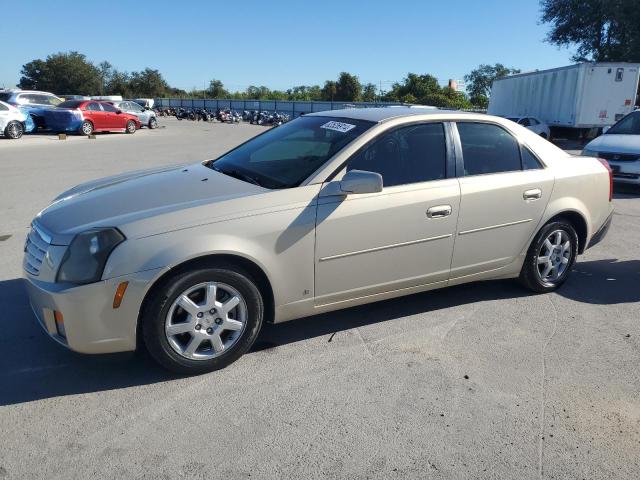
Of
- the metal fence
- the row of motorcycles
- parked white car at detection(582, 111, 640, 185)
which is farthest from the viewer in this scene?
the metal fence

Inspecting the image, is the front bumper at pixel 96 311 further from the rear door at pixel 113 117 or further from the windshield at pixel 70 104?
the rear door at pixel 113 117

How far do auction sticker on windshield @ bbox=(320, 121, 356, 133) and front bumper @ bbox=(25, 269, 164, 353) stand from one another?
1.79m

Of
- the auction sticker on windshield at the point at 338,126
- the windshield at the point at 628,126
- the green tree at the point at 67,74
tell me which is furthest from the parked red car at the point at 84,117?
the green tree at the point at 67,74

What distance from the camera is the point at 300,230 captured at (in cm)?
347

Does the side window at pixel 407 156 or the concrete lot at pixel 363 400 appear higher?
the side window at pixel 407 156

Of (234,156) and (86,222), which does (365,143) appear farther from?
(86,222)

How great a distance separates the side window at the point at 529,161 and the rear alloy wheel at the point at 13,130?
812 inches

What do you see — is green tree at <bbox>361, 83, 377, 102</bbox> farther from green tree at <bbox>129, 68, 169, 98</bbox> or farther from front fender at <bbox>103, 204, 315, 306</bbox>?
front fender at <bbox>103, 204, 315, 306</bbox>

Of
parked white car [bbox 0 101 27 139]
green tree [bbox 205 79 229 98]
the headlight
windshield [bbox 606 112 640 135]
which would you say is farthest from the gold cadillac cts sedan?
green tree [bbox 205 79 229 98]

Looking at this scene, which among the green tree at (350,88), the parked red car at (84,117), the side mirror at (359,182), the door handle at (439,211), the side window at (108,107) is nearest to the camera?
the side mirror at (359,182)

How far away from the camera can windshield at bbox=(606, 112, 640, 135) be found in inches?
426

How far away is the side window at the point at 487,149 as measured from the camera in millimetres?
4281

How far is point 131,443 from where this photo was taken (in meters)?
2.74

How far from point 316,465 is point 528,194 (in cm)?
290
